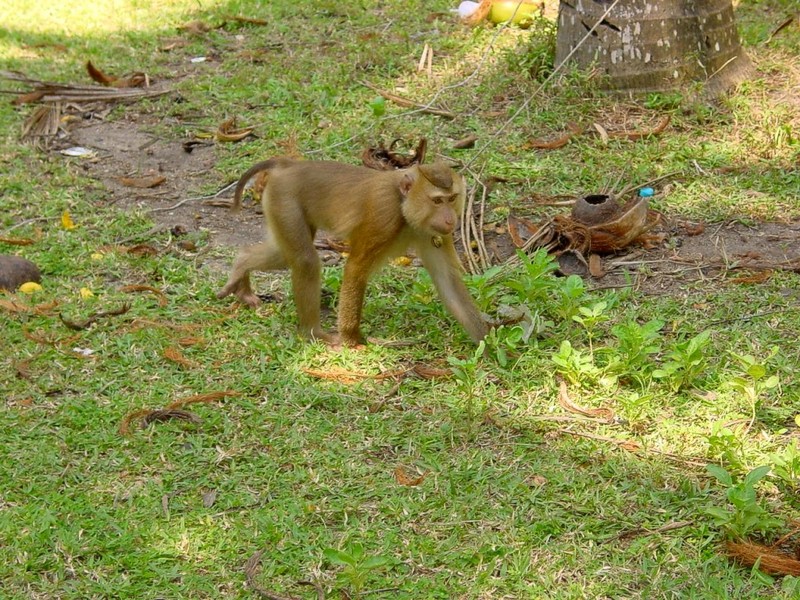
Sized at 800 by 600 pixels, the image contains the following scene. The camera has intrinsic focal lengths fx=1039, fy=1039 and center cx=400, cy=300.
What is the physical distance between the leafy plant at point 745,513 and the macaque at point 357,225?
6.55 ft

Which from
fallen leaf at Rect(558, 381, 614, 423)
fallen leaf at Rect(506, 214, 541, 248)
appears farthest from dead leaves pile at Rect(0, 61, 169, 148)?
fallen leaf at Rect(558, 381, 614, 423)

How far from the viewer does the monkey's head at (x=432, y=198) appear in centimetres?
584

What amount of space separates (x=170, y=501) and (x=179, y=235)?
10.4ft

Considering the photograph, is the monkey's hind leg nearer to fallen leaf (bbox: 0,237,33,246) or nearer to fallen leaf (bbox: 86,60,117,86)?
fallen leaf (bbox: 0,237,33,246)

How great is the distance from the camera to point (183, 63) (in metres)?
10.6

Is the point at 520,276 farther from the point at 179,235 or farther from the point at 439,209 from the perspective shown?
the point at 179,235

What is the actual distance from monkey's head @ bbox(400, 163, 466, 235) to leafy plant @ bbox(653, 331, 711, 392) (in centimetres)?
141

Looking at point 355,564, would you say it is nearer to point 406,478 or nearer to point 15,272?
point 406,478

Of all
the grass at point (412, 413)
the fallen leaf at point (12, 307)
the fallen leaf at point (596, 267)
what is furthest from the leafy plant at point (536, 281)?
the fallen leaf at point (12, 307)

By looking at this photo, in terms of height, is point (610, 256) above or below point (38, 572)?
above

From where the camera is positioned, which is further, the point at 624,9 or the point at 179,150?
the point at 179,150

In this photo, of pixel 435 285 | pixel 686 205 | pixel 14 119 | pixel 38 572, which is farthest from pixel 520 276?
pixel 14 119

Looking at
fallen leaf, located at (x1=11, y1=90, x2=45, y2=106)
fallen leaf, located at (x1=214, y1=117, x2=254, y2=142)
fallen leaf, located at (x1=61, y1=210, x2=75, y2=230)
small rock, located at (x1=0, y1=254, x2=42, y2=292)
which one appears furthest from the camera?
fallen leaf, located at (x1=11, y1=90, x2=45, y2=106)

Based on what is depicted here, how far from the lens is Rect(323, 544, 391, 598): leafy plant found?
414 cm
